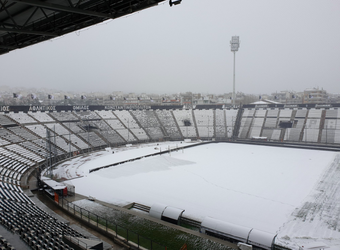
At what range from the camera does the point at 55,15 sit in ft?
29.2

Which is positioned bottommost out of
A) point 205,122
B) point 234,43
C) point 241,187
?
point 241,187

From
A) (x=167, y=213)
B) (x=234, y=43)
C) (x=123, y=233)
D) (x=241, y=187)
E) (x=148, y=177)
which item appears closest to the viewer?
(x=123, y=233)

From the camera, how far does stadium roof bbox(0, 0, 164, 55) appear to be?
24.4ft

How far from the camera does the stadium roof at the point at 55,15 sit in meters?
7.43

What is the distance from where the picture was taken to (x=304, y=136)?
164 feet

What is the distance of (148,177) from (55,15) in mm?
20011

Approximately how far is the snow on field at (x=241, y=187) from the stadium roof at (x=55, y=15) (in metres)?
12.8

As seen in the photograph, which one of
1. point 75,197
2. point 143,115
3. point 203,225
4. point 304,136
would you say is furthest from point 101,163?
point 304,136

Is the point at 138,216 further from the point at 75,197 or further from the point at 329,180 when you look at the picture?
the point at 329,180

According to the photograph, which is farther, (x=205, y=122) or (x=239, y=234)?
(x=205, y=122)

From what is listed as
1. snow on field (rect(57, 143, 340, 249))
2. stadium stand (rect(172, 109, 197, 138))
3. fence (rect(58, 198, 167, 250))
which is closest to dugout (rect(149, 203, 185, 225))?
snow on field (rect(57, 143, 340, 249))

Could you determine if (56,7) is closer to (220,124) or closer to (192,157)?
(192,157)

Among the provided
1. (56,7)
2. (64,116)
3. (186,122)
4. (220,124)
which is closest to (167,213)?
(56,7)

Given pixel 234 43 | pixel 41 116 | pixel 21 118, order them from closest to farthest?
pixel 21 118, pixel 41 116, pixel 234 43
